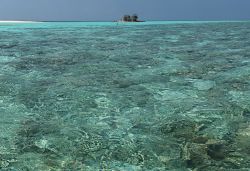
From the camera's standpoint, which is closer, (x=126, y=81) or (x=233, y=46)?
(x=126, y=81)

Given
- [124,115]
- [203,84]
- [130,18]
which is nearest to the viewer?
[124,115]

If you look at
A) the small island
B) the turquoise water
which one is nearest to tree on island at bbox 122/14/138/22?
the small island

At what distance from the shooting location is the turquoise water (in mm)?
4438

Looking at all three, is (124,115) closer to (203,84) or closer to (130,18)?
(203,84)

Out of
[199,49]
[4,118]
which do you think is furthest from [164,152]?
[199,49]

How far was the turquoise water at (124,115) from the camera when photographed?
4.44 meters

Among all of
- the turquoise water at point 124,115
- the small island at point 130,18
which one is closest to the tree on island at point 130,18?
the small island at point 130,18

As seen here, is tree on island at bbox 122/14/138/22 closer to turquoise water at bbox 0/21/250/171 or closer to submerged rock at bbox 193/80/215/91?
turquoise water at bbox 0/21/250/171

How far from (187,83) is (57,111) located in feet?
10.7

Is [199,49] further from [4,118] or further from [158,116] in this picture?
[4,118]

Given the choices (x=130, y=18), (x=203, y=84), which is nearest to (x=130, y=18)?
(x=130, y=18)

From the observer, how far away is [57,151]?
465cm

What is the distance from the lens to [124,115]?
5.99 meters

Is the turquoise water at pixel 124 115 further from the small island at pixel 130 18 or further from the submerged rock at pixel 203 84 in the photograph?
the small island at pixel 130 18
